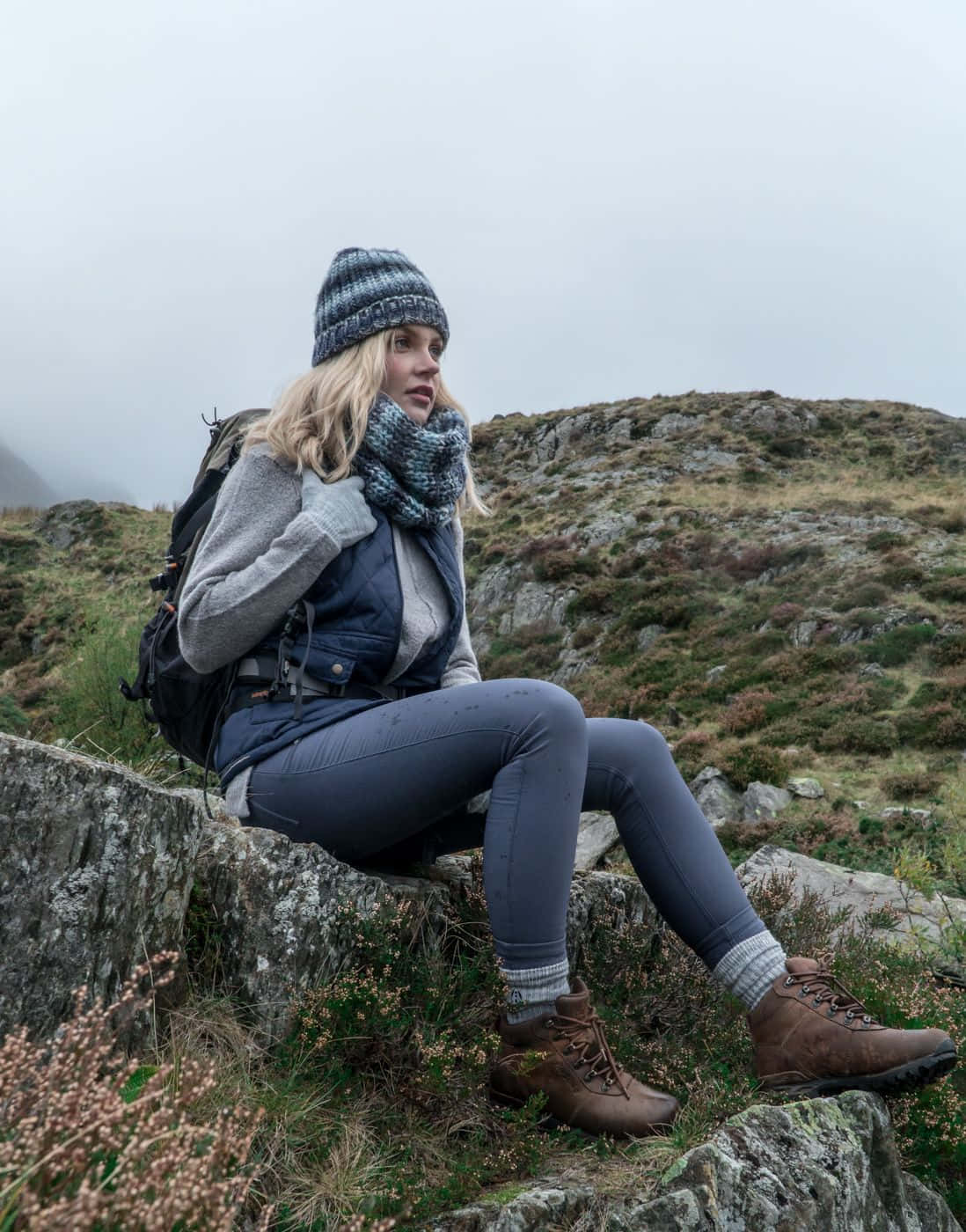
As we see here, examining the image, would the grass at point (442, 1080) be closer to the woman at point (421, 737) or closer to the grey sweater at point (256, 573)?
the woman at point (421, 737)

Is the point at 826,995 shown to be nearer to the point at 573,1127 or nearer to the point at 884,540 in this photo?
the point at 573,1127

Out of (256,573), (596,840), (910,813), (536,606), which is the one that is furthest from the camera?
(536,606)

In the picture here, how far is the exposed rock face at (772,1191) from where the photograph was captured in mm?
1743

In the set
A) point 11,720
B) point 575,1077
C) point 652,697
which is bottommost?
point 652,697

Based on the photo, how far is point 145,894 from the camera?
201 centimetres

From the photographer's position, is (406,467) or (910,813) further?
(910,813)

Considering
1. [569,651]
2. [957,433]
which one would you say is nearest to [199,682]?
[569,651]

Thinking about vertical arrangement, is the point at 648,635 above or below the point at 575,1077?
below

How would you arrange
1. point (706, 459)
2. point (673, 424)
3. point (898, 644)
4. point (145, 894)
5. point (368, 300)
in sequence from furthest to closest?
point (673, 424) → point (706, 459) → point (898, 644) → point (368, 300) → point (145, 894)

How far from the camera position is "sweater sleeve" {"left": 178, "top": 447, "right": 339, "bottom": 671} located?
2352mm

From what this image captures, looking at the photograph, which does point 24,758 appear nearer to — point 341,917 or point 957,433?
point 341,917

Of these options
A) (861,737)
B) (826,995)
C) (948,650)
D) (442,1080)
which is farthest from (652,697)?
(442,1080)

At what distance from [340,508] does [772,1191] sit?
1871mm

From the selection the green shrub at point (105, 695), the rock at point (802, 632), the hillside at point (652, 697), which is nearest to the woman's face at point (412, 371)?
the hillside at point (652, 697)
